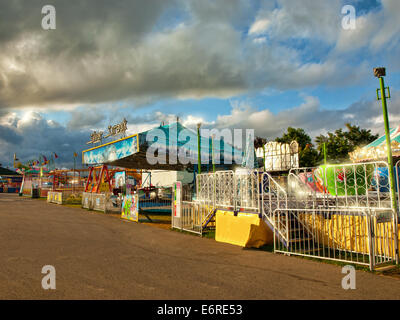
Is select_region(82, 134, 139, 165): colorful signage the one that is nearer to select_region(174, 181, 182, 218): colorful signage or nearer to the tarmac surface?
select_region(174, 181, 182, 218): colorful signage

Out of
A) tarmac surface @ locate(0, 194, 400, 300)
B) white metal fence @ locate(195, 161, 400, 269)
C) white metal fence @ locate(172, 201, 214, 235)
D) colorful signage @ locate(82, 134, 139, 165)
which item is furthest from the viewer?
colorful signage @ locate(82, 134, 139, 165)

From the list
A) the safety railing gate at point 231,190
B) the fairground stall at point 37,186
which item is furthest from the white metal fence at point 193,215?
the fairground stall at point 37,186

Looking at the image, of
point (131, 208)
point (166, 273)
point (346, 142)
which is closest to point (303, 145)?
point (346, 142)

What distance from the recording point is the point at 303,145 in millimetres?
38219

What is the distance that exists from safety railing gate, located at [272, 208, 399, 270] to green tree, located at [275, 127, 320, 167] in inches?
1030

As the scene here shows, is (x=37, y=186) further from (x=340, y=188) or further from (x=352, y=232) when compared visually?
(x=352, y=232)

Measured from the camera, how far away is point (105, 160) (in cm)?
2247

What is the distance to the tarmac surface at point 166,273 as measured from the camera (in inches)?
187

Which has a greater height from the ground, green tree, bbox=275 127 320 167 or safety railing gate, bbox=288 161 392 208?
green tree, bbox=275 127 320 167

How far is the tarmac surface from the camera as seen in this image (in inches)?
187

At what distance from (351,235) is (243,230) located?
2952 millimetres

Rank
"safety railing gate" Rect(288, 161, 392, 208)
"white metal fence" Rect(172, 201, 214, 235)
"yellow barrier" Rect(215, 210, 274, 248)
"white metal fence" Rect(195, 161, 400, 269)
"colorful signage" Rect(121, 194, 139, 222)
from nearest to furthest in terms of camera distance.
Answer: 1. "white metal fence" Rect(195, 161, 400, 269)
2. "yellow barrier" Rect(215, 210, 274, 248)
3. "safety railing gate" Rect(288, 161, 392, 208)
4. "white metal fence" Rect(172, 201, 214, 235)
5. "colorful signage" Rect(121, 194, 139, 222)

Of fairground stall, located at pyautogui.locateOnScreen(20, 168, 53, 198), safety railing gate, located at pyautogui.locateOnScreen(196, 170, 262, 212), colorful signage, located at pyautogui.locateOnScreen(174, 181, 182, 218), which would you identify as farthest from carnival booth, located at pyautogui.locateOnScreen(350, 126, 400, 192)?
fairground stall, located at pyautogui.locateOnScreen(20, 168, 53, 198)

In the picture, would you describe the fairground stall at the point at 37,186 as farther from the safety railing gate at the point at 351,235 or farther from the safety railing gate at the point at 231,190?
the safety railing gate at the point at 351,235
